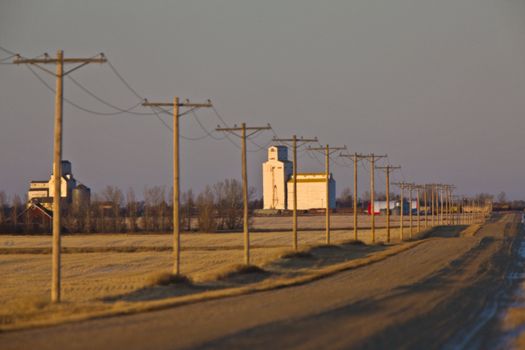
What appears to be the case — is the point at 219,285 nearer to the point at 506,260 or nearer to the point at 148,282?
the point at 148,282

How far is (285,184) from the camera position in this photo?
16888 cm

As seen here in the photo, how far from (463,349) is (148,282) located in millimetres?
17544

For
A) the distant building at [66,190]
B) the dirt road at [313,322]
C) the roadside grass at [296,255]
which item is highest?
the distant building at [66,190]

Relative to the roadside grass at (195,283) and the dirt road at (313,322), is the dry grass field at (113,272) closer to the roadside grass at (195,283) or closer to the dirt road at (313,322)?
the roadside grass at (195,283)

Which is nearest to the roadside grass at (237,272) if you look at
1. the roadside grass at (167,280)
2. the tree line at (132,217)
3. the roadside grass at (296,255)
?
the roadside grass at (167,280)

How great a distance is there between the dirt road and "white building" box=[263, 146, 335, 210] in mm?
135046

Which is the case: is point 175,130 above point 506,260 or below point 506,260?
above

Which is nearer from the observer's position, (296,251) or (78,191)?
(296,251)

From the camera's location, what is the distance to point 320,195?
587 ft

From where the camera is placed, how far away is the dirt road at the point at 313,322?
639 inches

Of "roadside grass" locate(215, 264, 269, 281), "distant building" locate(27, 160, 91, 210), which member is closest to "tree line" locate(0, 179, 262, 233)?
"distant building" locate(27, 160, 91, 210)

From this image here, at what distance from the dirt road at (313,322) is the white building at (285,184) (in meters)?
135

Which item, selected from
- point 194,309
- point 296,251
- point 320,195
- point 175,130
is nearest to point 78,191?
point 320,195

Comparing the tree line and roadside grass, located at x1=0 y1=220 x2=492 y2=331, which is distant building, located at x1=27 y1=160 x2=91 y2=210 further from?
roadside grass, located at x1=0 y1=220 x2=492 y2=331
